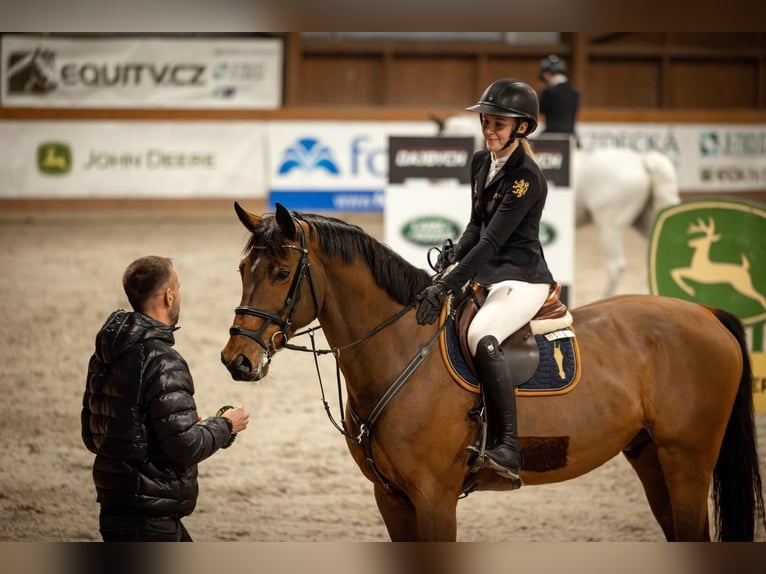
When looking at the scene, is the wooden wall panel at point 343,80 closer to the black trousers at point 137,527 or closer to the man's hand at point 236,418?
the man's hand at point 236,418

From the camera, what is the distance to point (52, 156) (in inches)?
421

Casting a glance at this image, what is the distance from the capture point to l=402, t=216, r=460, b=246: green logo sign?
685 centimetres

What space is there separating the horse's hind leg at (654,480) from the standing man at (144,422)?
1.61 meters

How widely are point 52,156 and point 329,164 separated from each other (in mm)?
3237

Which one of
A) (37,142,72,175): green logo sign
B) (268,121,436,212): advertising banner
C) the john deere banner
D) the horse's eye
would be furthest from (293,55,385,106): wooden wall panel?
the horse's eye

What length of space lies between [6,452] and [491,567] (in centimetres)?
331

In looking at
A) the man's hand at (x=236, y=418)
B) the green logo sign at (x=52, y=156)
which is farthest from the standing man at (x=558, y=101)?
Answer: the man's hand at (x=236, y=418)

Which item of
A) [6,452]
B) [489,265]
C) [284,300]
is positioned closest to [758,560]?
[489,265]

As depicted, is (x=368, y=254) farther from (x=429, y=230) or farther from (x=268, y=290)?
(x=429, y=230)

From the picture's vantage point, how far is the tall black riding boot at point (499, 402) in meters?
2.89

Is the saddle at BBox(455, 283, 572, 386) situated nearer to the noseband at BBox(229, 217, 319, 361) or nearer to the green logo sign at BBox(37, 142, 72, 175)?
the noseband at BBox(229, 217, 319, 361)

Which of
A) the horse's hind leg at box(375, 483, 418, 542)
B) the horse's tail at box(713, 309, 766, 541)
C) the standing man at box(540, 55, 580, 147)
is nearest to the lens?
the horse's hind leg at box(375, 483, 418, 542)

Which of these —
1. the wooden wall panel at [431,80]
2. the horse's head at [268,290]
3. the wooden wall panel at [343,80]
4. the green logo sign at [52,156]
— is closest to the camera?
the horse's head at [268,290]

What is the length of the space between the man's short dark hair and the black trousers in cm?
61
